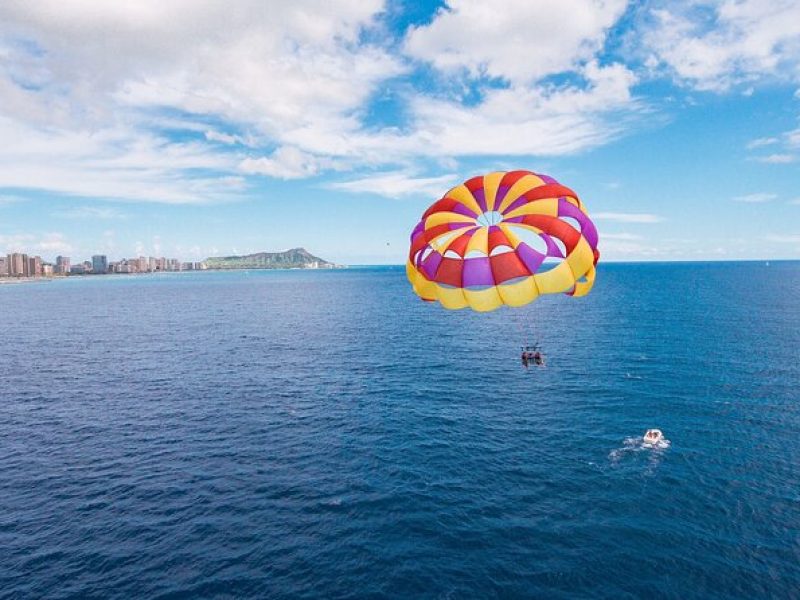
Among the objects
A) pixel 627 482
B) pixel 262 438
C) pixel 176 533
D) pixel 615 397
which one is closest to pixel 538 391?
pixel 615 397

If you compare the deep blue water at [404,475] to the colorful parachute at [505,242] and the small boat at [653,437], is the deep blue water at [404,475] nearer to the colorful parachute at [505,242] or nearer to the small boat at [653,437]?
the small boat at [653,437]

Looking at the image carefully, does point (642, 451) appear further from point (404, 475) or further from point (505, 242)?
point (505, 242)

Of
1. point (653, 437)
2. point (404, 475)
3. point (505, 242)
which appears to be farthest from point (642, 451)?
point (505, 242)

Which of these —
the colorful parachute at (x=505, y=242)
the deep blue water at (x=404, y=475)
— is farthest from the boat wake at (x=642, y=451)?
the colorful parachute at (x=505, y=242)

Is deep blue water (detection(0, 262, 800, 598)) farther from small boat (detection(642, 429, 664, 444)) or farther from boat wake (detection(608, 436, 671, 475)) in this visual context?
small boat (detection(642, 429, 664, 444))

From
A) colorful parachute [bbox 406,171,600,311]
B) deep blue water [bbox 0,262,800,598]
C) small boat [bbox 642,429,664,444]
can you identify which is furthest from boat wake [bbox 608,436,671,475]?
colorful parachute [bbox 406,171,600,311]

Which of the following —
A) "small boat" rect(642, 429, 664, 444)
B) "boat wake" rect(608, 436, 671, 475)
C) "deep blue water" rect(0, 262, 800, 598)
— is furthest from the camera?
"small boat" rect(642, 429, 664, 444)
